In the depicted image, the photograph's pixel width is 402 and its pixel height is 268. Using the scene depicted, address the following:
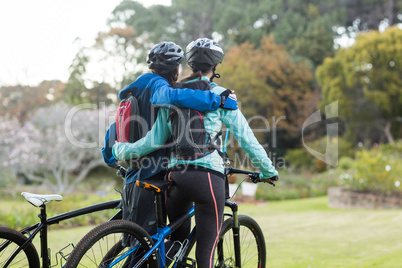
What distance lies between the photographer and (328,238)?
6430mm

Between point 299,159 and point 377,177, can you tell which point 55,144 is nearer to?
point 377,177

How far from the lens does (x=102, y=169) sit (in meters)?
21.0

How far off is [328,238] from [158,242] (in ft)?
14.7

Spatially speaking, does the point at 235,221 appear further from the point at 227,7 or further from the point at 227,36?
the point at 227,7

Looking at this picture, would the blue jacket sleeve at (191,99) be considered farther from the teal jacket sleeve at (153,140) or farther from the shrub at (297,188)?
the shrub at (297,188)

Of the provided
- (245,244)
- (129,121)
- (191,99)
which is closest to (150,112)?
(129,121)

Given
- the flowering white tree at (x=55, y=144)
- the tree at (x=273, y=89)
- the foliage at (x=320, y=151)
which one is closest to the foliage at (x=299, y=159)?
the foliage at (x=320, y=151)

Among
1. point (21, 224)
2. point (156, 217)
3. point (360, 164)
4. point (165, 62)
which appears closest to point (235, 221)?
point (156, 217)

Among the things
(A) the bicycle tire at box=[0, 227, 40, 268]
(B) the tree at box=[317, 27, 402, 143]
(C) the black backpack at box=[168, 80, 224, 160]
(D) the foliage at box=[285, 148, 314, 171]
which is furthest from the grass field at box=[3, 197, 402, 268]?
(B) the tree at box=[317, 27, 402, 143]

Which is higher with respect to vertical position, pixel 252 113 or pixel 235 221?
pixel 252 113

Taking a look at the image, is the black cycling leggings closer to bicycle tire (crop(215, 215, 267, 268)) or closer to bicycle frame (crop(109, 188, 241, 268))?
bicycle frame (crop(109, 188, 241, 268))

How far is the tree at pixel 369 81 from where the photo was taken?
2336cm

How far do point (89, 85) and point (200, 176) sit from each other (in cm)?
2455

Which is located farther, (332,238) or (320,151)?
(320,151)
